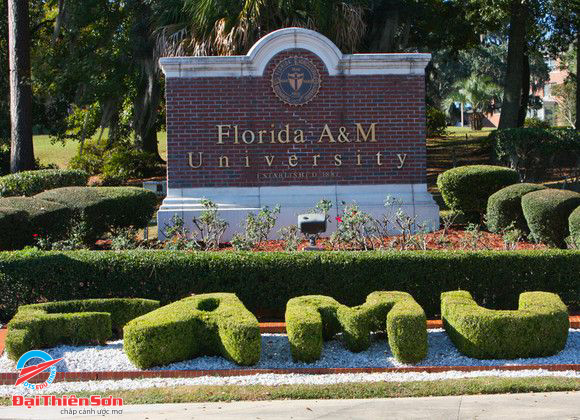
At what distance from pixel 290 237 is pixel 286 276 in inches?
95.8

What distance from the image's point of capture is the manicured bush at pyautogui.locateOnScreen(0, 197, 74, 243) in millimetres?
12867

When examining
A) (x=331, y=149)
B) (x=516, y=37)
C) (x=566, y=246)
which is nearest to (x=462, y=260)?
(x=566, y=246)

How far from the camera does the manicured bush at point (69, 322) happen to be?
29.5ft

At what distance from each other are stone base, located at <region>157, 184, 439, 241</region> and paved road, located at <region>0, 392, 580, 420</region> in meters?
7.47

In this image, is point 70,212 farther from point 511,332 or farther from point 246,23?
point 511,332

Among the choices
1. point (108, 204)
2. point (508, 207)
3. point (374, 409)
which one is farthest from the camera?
point (508, 207)

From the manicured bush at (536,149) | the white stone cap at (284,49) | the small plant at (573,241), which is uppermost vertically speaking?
the white stone cap at (284,49)

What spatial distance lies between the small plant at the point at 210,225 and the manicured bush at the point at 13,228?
8.83 ft

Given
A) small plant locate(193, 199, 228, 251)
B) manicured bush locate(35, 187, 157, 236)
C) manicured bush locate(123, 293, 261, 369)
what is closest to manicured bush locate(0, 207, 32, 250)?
manicured bush locate(35, 187, 157, 236)

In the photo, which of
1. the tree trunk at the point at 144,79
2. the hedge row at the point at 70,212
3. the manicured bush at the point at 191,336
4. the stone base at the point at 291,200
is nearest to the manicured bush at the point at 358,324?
the manicured bush at the point at 191,336

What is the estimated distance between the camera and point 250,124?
15227 millimetres

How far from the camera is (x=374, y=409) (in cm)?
733

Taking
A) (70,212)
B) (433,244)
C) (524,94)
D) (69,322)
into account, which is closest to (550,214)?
(433,244)

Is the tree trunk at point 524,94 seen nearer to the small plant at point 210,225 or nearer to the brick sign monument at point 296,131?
the brick sign monument at point 296,131
